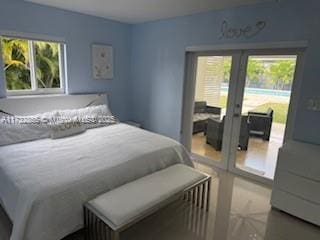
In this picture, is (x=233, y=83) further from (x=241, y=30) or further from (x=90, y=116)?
(x=90, y=116)

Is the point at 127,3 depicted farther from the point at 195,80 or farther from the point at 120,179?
the point at 120,179

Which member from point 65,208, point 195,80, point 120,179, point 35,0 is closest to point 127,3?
point 35,0

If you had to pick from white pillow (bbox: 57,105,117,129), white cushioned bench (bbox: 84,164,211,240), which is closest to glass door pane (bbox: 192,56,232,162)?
white cushioned bench (bbox: 84,164,211,240)

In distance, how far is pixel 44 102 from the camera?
3.34 m

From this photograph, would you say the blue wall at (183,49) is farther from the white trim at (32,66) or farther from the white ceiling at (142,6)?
the white trim at (32,66)

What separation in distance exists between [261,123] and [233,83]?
0.71 metres

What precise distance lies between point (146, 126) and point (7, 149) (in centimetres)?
252

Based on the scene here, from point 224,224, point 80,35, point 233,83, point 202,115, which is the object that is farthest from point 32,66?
point 224,224

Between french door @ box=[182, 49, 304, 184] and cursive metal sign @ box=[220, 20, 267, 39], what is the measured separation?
22cm

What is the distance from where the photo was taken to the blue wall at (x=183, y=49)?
2551 millimetres

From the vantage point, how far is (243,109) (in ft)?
10.8

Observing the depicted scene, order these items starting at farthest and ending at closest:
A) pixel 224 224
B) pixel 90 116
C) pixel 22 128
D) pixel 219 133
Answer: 1. pixel 219 133
2. pixel 90 116
3. pixel 22 128
4. pixel 224 224

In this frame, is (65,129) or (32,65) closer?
(65,129)

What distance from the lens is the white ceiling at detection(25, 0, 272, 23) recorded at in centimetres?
290
